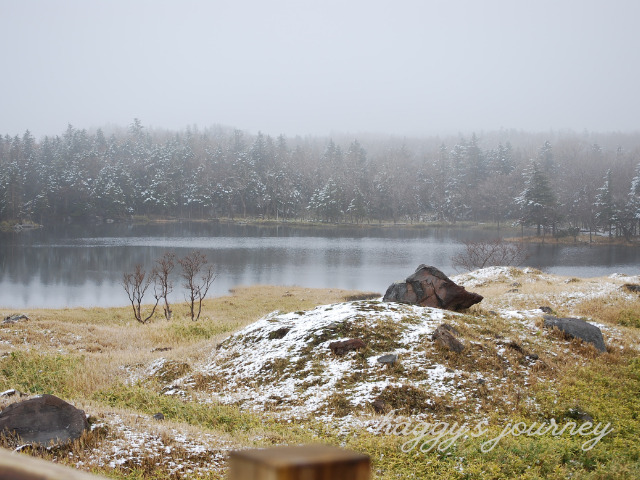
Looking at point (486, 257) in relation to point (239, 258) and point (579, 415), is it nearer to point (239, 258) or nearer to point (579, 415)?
point (239, 258)

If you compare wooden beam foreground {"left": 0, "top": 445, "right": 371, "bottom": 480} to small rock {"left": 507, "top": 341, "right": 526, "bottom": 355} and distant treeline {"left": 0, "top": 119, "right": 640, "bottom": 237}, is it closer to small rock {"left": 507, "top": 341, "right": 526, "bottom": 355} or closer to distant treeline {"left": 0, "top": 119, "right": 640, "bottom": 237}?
small rock {"left": 507, "top": 341, "right": 526, "bottom": 355}

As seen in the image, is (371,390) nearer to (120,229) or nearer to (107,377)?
(107,377)

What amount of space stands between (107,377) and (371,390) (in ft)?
22.5

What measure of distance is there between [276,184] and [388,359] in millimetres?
105214

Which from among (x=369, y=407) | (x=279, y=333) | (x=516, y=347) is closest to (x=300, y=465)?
(x=369, y=407)

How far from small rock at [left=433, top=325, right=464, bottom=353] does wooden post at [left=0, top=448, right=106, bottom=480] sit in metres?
10.7

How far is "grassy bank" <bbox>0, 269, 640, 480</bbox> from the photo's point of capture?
6137 mm

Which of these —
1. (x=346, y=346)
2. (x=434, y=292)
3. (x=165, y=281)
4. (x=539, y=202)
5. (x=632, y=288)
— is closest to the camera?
(x=346, y=346)

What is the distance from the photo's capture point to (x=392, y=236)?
86.1 meters

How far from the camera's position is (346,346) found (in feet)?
37.4

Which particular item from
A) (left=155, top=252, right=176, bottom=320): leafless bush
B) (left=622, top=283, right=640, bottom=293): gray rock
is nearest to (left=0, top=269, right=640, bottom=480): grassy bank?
(left=622, top=283, right=640, bottom=293): gray rock

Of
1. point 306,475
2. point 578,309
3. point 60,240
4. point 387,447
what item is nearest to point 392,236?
point 60,240

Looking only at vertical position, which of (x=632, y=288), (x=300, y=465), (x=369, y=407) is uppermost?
(x=300, y=465)

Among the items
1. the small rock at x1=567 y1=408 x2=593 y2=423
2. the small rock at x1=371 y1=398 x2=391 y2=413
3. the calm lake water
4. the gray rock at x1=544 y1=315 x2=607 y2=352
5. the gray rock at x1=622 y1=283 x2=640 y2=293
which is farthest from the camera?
the calm lake water
